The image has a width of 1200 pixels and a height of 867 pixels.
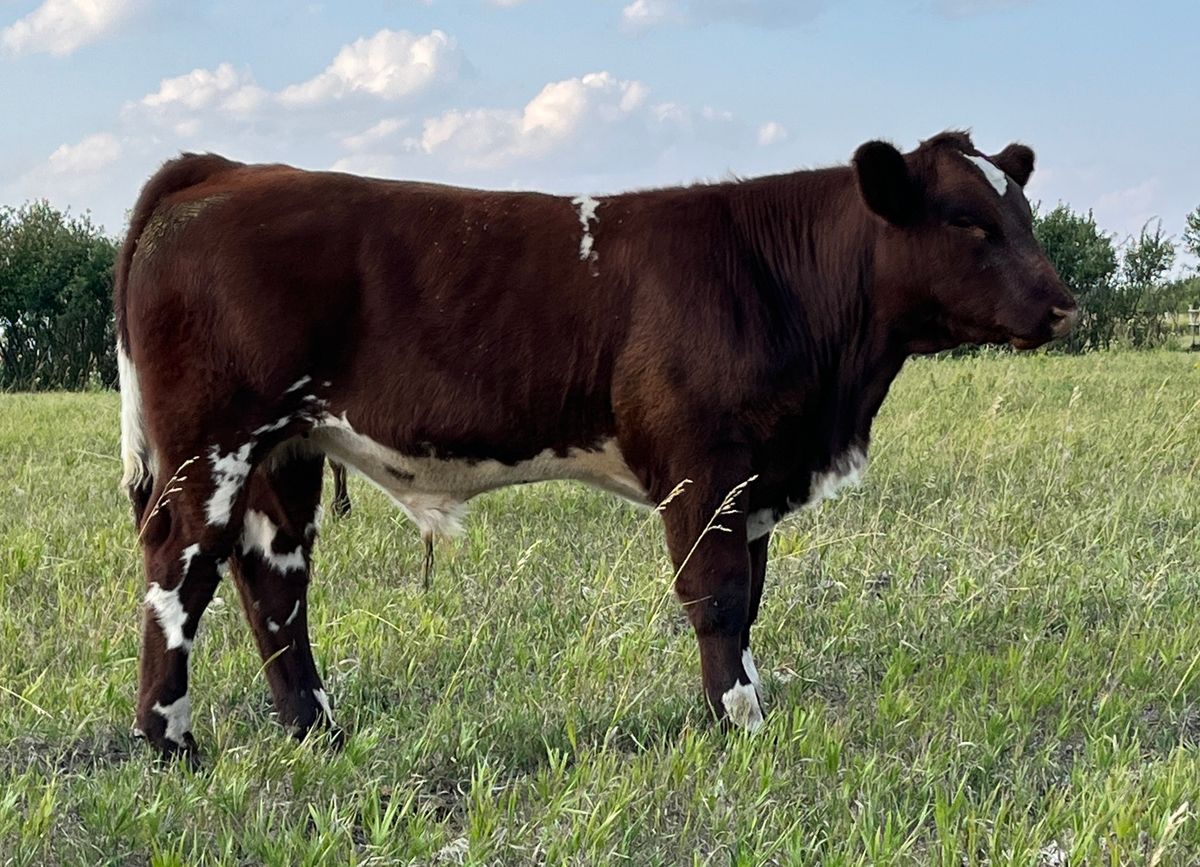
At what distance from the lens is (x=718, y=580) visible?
411 cm

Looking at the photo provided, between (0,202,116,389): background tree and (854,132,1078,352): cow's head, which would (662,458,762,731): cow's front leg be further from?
(0,202,116,389): background tree

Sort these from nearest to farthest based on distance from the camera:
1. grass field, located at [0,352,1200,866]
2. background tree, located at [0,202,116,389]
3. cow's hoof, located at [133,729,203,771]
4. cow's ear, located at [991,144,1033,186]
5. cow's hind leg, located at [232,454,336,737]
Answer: grass field, located at [0,352,1200,866] → cow's hoof, located at [133,729,203,771] → cow's hind leg, located at [232,454,336,737] → cow's ear, located at [991,144,1033,186] → background tree, located at [0,202,116,389]

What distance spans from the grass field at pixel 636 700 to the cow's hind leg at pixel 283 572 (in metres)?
0.19

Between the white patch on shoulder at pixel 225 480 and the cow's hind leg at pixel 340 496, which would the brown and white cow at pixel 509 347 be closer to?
the white patch on shoulder at pixel 225 480

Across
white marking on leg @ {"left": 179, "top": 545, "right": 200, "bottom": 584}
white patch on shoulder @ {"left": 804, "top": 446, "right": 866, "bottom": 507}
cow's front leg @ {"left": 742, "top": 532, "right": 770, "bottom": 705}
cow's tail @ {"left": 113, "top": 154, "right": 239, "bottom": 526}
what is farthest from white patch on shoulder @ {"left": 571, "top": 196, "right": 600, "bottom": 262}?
white marking on leg @ {"left": 179, "top": 545, "right": 200, "bottom": 584}

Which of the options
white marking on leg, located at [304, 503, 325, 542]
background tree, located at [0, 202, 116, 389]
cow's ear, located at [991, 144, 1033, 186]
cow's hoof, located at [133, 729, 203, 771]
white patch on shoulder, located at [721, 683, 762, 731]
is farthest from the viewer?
background tree, located at [0, 202, 116, 389]

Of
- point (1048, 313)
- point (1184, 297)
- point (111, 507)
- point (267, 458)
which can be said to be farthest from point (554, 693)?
point (1184, 297)

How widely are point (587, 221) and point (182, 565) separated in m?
1.90

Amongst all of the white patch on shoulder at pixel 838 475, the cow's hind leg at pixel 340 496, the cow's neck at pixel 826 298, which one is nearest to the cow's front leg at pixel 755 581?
the white patch on shoulder at pixel 838 475

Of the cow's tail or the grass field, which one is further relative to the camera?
the cow's tail

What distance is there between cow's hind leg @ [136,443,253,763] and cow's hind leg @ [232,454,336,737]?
9.3 inches

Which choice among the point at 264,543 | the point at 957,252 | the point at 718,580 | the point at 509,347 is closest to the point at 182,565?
the point at 264,543

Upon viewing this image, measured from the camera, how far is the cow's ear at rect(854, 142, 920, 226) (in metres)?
4.19

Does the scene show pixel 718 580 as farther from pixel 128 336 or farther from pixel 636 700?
pixel 128 336
